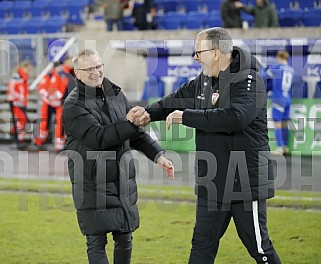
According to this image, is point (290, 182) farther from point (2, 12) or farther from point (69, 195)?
point (2, 12)

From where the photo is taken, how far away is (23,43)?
18766mm

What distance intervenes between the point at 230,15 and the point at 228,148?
12.2 m

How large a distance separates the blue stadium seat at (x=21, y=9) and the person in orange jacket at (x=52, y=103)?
6.77 m

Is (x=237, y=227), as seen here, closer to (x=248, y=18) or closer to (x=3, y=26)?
(x=248, y=18)

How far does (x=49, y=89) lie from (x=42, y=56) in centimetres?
213

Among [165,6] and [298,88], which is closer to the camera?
[298,88]

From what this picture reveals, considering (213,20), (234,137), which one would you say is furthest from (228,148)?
(213,20)

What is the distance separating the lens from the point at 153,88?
1638cm

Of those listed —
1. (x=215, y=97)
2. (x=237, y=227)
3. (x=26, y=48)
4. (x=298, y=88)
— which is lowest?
(x=237, y=227)

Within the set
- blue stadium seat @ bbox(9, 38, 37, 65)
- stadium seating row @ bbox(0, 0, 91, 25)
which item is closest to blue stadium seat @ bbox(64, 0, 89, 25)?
Answer: stadium seating row @ bbox(0, 0, 91, 25)

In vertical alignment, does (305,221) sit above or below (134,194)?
below

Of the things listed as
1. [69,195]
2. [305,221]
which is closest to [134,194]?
[305,221]

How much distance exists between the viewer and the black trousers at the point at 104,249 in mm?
5566

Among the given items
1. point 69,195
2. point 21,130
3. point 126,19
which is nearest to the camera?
point 69,195
